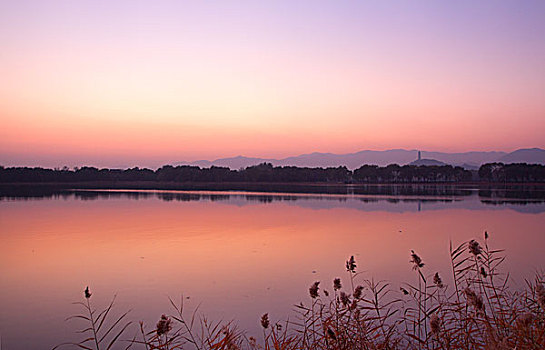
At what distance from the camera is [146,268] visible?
35.2 ft

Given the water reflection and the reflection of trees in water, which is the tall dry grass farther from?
the reflection of trees in water

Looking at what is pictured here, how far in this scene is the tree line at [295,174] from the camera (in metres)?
107

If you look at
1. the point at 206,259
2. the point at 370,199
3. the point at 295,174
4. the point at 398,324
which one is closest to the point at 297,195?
the point at 370,199

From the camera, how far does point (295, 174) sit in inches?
4648

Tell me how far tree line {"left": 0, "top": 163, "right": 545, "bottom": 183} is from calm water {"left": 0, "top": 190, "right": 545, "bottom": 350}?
95.8m

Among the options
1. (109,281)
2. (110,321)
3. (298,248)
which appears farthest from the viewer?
(298,248)

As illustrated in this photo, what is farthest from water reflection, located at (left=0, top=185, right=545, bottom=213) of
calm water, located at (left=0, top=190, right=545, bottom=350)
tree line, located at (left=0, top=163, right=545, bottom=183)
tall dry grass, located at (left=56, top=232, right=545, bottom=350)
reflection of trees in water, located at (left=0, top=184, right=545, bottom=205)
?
tree line, located at (left=0, top=163, right=545, bottom=183)

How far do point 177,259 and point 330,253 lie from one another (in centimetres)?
406

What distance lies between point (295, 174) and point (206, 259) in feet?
350

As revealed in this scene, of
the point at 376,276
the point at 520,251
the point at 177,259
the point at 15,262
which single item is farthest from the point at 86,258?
the point at 520,251

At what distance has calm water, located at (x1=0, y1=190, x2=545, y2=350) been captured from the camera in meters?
7.75

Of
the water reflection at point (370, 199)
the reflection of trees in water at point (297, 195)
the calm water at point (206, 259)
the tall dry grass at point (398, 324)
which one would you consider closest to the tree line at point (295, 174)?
the reflection of trees in water at point (297, 195)

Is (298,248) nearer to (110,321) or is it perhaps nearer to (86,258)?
(86,258)

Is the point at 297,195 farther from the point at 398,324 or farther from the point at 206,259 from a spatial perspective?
the point at 398,324
